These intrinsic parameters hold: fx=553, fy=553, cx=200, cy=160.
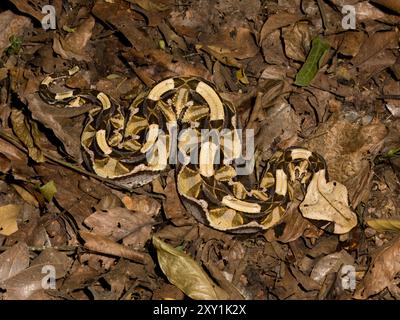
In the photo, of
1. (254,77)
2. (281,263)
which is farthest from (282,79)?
(281,263)

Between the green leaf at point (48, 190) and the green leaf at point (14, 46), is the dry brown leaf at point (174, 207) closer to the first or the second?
the green leaf at point (48, 190)

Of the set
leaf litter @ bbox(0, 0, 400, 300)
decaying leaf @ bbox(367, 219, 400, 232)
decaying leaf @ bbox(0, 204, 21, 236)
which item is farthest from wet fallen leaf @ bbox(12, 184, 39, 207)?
decaying leaf @ bbox(367, 219, 400, 232)

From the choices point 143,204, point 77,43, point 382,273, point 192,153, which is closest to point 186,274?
point 143,204

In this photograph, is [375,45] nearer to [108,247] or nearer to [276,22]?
[276,22]

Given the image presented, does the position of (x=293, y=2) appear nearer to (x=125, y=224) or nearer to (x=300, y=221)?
(x=300, y=221)

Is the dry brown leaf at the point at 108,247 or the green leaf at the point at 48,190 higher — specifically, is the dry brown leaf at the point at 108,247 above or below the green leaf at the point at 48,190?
below

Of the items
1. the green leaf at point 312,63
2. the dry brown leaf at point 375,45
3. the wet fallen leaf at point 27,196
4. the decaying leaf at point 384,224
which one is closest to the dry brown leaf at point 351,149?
the decaying leaf at point 384,224

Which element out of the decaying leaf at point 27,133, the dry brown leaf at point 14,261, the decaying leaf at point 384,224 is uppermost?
the decaying leaf at point 27,133
